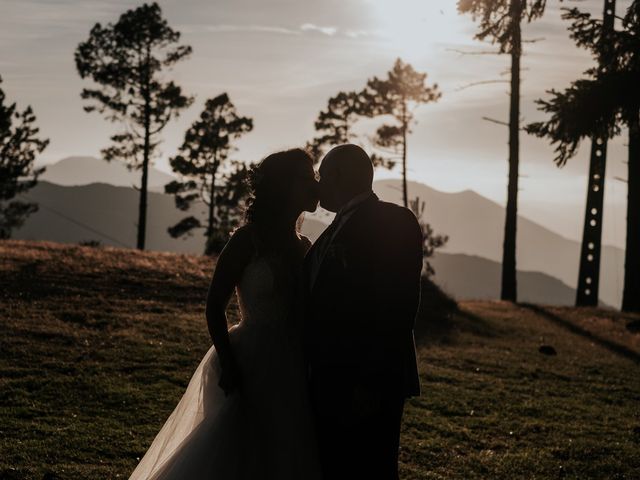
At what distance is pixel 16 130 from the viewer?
4650cm

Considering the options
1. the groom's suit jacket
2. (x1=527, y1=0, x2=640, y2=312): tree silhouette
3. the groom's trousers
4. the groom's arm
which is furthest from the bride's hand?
(x1=527, y1=0, x2=640, y2=312): tree silhouette

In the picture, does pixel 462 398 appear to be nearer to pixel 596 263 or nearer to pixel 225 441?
pixel 225 441

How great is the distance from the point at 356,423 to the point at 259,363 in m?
0.86

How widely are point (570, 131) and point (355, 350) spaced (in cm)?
1365

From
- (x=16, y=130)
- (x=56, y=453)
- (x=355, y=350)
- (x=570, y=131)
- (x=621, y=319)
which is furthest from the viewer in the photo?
(x=16, y=130)

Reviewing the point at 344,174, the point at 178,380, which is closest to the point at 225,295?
the point at 344,174

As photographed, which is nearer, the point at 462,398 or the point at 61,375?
the point at 61,375

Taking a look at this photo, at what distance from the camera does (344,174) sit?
183 inches

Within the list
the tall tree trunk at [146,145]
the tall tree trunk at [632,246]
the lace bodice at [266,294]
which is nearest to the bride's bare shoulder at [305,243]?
the lace bodice at [266,294]

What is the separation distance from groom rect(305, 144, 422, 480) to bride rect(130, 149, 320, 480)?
0.31 meters

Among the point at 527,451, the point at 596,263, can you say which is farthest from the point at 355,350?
the point at 596,263

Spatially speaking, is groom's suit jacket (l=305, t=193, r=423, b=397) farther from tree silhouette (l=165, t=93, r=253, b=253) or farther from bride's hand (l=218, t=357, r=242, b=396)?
tree silhouette (l=165, t=93, r=253, b=253)

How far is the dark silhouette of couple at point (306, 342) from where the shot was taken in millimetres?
4477

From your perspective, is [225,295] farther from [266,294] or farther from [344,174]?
[344,174]
